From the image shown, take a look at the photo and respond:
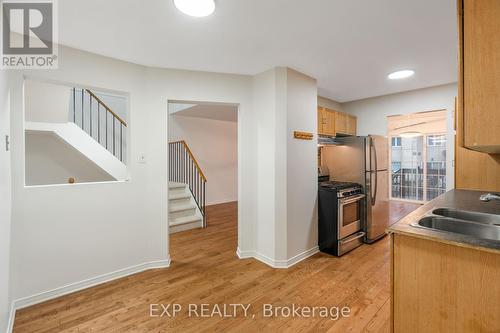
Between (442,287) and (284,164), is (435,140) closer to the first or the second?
(284,164)

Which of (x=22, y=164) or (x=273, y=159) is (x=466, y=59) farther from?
(x=22, y=164)

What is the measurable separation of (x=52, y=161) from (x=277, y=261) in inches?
156

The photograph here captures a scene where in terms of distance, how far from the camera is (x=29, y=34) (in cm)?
208

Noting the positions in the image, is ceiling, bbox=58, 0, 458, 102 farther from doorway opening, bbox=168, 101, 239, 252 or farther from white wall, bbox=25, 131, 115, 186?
white wall, bbox=25, 131, 115, 186

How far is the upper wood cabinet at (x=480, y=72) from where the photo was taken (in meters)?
1.09

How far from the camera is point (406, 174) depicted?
5.40 meters

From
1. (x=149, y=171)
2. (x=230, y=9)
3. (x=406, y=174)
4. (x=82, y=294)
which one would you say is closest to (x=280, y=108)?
(x=230, y=9)

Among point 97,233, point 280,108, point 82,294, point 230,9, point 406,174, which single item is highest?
point 230,9

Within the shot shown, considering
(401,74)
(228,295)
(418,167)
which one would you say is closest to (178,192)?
(228,295)

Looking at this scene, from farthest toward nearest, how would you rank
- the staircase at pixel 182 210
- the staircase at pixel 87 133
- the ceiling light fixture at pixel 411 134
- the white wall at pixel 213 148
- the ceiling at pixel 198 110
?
the white wall at pixel 213 148
the ceiling at pixel 198 110
the ceiling light fixture at pixel 411 134
the staircase at pixel 182 210
the staircase at pixel 87 133

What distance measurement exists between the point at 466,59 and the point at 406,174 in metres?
4.98

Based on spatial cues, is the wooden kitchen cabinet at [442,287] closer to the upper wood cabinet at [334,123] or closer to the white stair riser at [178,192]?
the upper wood cabinet at [334,123]

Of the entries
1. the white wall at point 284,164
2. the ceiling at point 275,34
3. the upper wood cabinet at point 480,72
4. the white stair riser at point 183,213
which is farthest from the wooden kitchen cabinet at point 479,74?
the white stair riser at point 183,213

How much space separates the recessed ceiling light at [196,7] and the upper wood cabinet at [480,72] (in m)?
1.50
